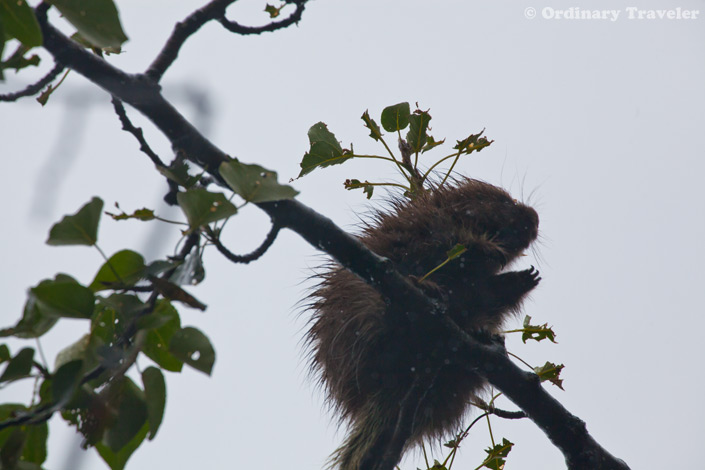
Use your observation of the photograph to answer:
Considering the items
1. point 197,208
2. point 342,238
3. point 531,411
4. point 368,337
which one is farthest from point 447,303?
point 197,208

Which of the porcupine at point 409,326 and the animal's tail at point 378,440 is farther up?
the porcupine at point 409,326

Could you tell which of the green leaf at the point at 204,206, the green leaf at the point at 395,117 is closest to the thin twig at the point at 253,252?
the green leaf at the point at 204,206

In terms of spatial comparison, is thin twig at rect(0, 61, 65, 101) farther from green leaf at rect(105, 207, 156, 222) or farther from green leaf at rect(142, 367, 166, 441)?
green leaf at rect(142, 367, 166, 441)

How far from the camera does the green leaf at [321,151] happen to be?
223 centimetres

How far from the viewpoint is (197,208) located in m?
1.25

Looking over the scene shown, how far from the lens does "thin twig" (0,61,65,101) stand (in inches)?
60.4

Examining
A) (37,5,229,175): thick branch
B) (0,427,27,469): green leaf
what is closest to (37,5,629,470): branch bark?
(37,5,229,175): thick branch

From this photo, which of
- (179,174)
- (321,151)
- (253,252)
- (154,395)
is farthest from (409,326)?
(154,395)

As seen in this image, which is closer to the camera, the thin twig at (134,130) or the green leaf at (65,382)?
the green leaf at (65,382)

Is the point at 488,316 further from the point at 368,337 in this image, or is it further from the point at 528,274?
the point at 368,337

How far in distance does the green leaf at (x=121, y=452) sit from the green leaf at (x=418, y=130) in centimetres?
144

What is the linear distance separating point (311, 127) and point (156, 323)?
127 cm

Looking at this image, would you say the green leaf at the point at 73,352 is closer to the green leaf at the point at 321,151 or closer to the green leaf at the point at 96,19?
the green leaf at the point at 96,19

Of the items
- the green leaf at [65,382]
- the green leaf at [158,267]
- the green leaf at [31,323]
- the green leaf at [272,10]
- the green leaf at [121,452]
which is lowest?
the green leaf at [121,452]
